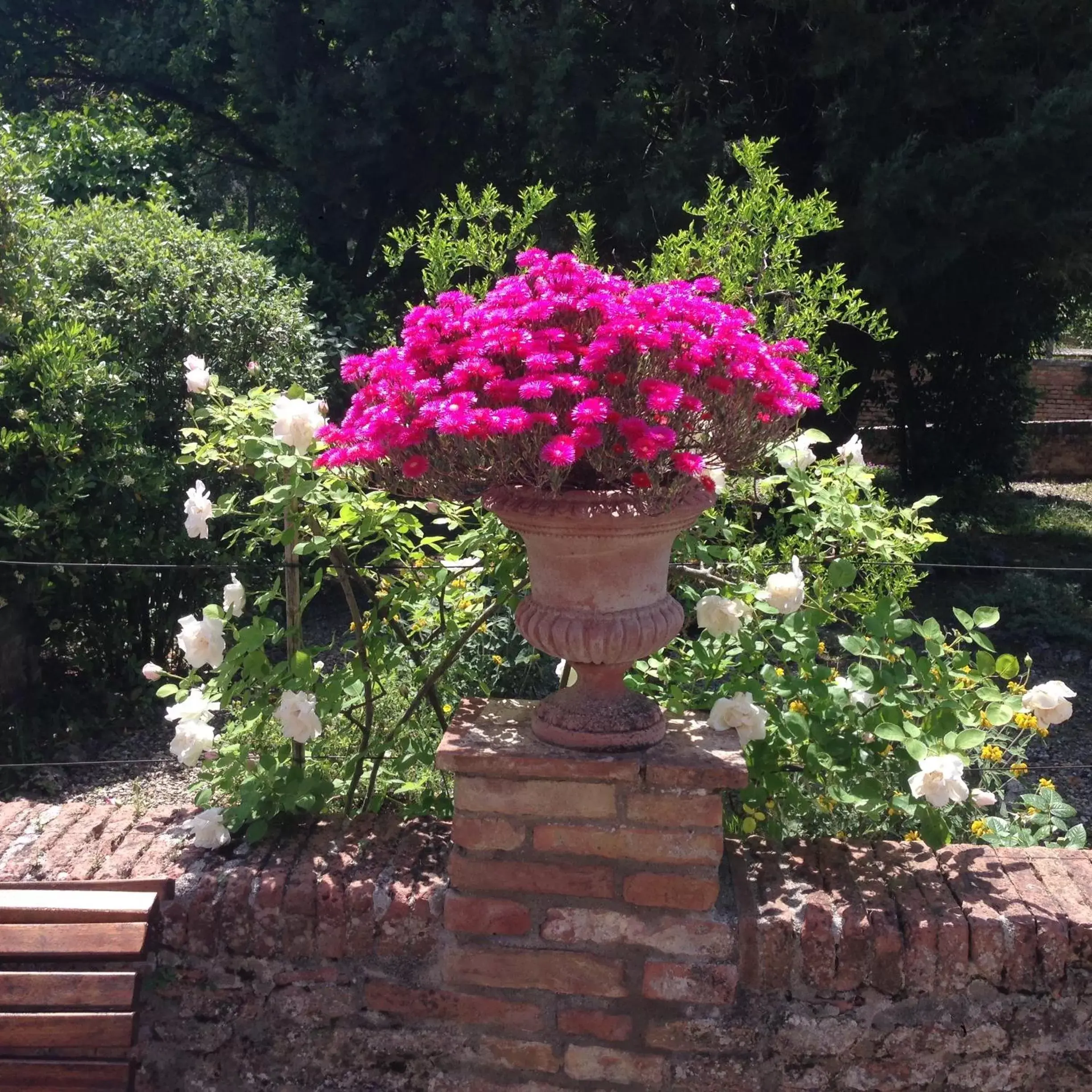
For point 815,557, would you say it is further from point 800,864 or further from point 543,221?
point 543,221

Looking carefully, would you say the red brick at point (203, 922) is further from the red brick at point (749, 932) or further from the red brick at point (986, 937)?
the red brick at point (986, 937)

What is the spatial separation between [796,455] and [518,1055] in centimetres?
138

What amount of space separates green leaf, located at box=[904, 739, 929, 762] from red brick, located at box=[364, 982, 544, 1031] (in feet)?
2.71

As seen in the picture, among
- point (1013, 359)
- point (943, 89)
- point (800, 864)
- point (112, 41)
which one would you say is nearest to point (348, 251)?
point (112, 41)

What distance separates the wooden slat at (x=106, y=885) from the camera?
81.0 inches

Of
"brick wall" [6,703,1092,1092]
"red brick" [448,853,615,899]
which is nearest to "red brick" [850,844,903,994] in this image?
"brick wall" [6,703,1092,1092]

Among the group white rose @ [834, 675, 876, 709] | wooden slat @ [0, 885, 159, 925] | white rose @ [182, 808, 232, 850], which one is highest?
white rose @ [834, 675, 876, 709]

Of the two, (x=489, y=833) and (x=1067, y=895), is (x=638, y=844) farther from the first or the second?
(x=1067, y=895)

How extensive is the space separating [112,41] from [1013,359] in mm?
8117

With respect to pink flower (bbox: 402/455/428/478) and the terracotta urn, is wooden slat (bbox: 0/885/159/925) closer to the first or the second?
the terracotta urn

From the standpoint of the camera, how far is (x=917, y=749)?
2.02 meters

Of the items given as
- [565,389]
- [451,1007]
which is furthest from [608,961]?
[565,389]

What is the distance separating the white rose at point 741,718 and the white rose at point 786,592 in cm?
20

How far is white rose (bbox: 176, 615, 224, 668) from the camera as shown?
222cm
